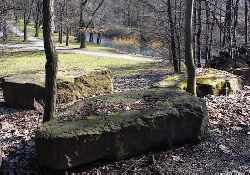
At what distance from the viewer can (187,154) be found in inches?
371

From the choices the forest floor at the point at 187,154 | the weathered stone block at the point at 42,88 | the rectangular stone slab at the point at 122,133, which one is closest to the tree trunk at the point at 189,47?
the forest floor at the point at 187,154

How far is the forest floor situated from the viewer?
873 centimetres

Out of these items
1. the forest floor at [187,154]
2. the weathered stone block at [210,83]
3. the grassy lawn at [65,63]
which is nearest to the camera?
the forest floor at [187,154]

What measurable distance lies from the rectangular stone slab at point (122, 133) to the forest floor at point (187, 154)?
21 cm

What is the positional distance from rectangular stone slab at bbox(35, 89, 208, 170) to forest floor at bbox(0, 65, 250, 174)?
212 mm

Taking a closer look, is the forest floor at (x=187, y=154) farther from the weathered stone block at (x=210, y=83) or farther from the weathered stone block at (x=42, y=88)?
the weathered stone block at (x=42, y=88)

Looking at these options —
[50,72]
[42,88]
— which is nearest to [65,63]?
[42,88]

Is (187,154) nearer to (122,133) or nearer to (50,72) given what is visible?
(122,133)

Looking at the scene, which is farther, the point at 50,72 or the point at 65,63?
the point at 65,63

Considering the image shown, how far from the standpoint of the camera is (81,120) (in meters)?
9.13

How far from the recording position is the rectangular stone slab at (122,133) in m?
8.43

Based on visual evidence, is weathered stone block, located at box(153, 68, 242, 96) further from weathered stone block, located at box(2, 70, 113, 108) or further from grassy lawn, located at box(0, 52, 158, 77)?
grassy lawn, located at box(0, 52, 158, 77)

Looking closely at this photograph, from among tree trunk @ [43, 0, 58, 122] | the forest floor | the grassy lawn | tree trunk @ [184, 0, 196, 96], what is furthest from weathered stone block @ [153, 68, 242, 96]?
the grassy lawn

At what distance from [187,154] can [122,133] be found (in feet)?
4.86
